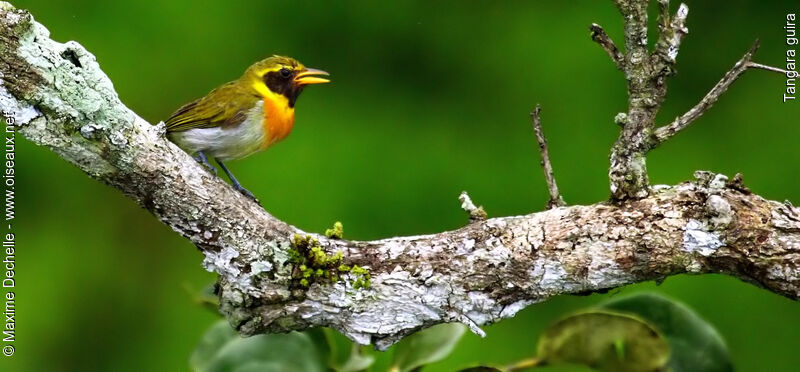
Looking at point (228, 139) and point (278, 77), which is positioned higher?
point (278, 77)

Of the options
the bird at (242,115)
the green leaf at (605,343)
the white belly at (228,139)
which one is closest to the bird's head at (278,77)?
the bird at (242,115)

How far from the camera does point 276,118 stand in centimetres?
253

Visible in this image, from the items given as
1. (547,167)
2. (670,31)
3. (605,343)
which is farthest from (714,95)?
(605,343)

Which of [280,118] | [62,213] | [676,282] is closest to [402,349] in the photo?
[280,118]

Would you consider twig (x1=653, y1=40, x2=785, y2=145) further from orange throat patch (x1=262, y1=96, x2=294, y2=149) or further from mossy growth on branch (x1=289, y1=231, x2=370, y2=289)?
orange throat patch (x1=262, y1=96, x2=294, y2=149)

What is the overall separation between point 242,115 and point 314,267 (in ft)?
2.21

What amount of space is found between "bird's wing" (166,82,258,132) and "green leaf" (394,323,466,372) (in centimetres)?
67

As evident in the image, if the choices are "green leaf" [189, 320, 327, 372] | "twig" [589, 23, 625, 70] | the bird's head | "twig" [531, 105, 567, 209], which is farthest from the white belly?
"twig" [589, 23, 625, 70]

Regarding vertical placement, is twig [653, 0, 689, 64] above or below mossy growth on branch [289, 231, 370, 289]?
above

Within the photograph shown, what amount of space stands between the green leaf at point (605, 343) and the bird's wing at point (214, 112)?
0.90 metres

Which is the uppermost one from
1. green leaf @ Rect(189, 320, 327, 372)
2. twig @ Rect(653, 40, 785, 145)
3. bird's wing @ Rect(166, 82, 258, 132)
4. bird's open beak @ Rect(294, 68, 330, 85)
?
bird's open beak @ Rect(294, 68, 330, 85)

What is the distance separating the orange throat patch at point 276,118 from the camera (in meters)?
2.51

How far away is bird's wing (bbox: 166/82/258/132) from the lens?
2428 mm

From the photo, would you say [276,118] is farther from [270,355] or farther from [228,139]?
[270,355]
